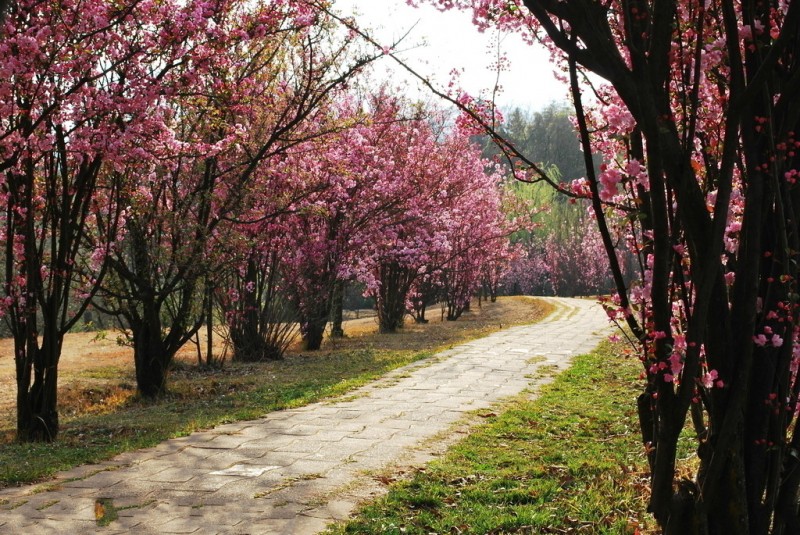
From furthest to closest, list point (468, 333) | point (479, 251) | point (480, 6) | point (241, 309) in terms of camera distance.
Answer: point (479, 251) → point (468, 333) → point (241, 309) → point (480, 6)

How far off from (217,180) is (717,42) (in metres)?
9.34

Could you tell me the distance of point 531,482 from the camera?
5.64m

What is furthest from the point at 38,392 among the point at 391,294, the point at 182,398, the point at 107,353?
the point at 391,294

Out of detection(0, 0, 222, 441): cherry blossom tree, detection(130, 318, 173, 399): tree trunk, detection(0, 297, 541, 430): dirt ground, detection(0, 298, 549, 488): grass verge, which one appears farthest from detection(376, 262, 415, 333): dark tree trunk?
detection(0, 0, 222, 441): cherry blossom tree

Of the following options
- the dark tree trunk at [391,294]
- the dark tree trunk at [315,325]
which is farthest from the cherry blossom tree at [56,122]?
the dark tree trunk at [391,294]

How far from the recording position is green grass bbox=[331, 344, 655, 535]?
471cm

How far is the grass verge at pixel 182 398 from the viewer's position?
737cm

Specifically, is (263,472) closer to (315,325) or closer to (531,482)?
(531,482)

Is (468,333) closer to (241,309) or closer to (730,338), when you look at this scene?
(241,309)

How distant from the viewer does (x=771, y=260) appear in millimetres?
3289

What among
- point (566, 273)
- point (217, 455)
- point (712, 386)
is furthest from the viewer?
point (566, 273)

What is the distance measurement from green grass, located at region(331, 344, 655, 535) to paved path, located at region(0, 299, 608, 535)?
1.17 ft

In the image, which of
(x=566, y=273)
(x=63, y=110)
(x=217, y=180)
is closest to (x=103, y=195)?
(x=217, y=180)

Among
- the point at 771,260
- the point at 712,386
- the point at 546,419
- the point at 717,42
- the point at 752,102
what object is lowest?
the point at 546,419
